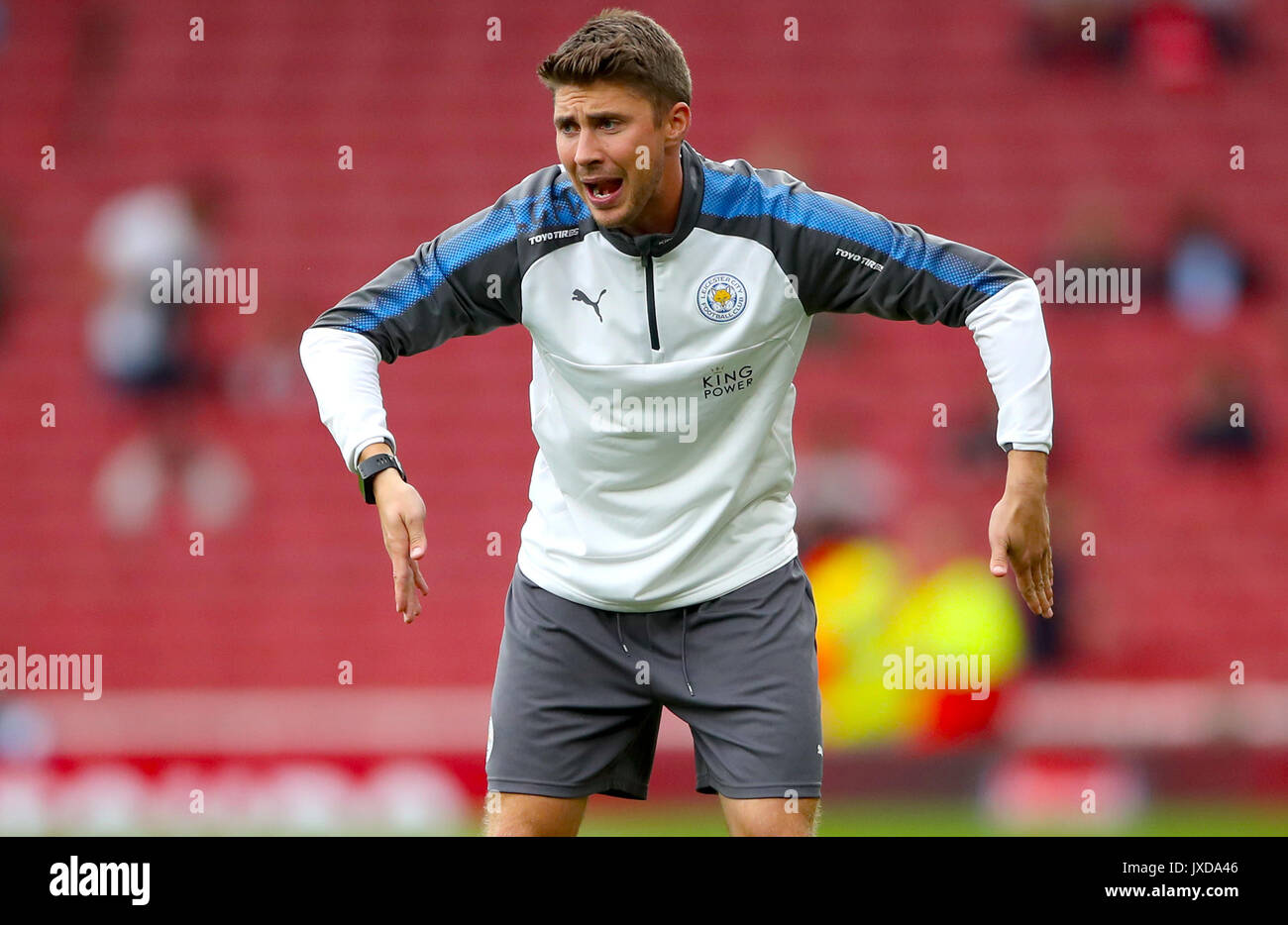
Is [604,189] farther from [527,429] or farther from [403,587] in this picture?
[527,429]

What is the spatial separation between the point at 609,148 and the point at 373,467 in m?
0.84

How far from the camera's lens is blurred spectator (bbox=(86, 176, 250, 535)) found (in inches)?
380

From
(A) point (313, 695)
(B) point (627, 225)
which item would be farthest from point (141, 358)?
(B) point (627, 225)

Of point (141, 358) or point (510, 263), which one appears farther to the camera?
point (141, 358)

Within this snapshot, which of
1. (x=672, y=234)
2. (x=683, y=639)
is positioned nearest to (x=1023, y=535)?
(x=683, y=639)

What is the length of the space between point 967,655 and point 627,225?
16.9 ft

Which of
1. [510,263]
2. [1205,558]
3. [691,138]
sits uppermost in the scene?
[691,138]

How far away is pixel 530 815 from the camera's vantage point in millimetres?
3523

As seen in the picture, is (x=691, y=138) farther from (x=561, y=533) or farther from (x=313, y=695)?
(x=561, y=533)

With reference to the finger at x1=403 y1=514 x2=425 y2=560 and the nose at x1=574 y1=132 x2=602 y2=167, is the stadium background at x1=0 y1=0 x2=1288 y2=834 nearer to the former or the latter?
the finger at x1=403 y1=514 x2=425 y2=560

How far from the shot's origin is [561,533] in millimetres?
3631

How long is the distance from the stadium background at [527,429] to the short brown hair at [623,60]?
4985 millimetres

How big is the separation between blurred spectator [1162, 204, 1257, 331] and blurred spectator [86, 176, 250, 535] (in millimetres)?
5731

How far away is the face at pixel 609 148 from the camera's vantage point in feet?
11.2
